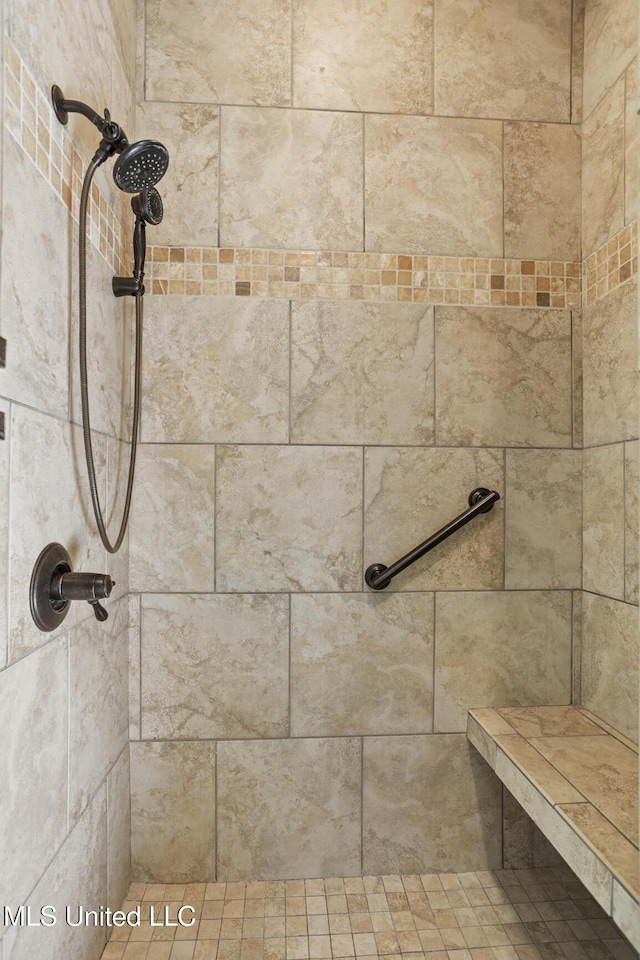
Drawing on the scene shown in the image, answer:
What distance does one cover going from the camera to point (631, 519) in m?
1.59

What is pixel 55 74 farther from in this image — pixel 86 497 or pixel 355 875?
pixel 355 875

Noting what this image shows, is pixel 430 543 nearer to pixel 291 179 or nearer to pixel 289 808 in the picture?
pixel 289 808

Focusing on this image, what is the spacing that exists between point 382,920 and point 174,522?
1172 millimetres

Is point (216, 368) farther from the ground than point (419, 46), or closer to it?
closer to it

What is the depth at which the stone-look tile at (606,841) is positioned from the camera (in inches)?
43.0

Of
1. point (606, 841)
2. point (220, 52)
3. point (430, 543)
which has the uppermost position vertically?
point (220, 52)

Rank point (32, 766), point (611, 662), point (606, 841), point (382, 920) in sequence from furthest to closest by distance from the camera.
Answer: point (611, 662) → point (382, 920) → point (606, 841) → point (32, 766)

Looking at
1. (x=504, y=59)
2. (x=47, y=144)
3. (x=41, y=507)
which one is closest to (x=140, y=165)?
(x=47, y=144)

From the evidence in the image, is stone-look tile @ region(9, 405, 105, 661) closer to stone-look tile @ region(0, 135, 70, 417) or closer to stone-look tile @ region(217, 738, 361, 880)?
stone-look tile @ region(0, 135, 70, 417)

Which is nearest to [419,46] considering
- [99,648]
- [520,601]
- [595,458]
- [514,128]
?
[514,128]

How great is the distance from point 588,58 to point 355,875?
248cm

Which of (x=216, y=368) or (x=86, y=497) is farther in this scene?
(x=216, y=368)

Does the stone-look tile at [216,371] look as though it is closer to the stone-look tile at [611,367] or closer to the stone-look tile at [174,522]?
the stone-look tile at [174,522]

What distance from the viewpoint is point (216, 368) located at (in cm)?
172
